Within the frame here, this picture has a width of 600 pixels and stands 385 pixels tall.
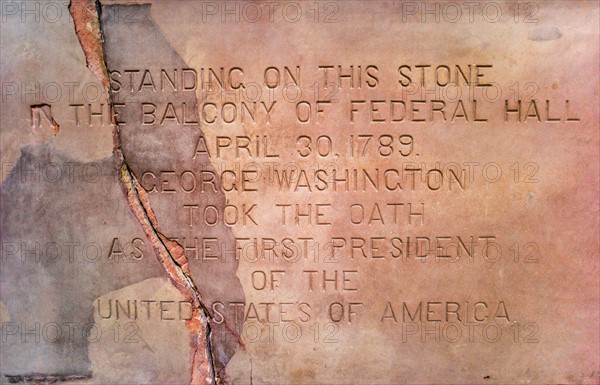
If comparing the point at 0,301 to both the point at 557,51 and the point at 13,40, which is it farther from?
the point at 557,51

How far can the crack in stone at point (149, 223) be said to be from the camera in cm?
232

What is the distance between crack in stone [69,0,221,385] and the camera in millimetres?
2318

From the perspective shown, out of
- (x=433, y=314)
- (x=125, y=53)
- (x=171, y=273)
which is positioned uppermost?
(x=125, y=53)

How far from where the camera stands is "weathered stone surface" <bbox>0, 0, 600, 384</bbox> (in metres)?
2.30

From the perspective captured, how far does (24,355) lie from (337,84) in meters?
2.19

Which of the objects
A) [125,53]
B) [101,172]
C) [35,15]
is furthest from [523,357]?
[35,15]

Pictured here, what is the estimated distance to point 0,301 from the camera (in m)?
2.43

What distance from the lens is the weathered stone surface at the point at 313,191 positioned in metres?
2.30

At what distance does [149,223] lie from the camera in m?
2.37

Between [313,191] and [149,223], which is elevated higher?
[313,191]

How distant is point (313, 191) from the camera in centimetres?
235

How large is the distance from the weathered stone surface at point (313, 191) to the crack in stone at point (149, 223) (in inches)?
0.4

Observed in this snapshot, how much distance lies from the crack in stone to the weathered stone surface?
0.01m

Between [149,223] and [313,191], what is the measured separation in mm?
864
